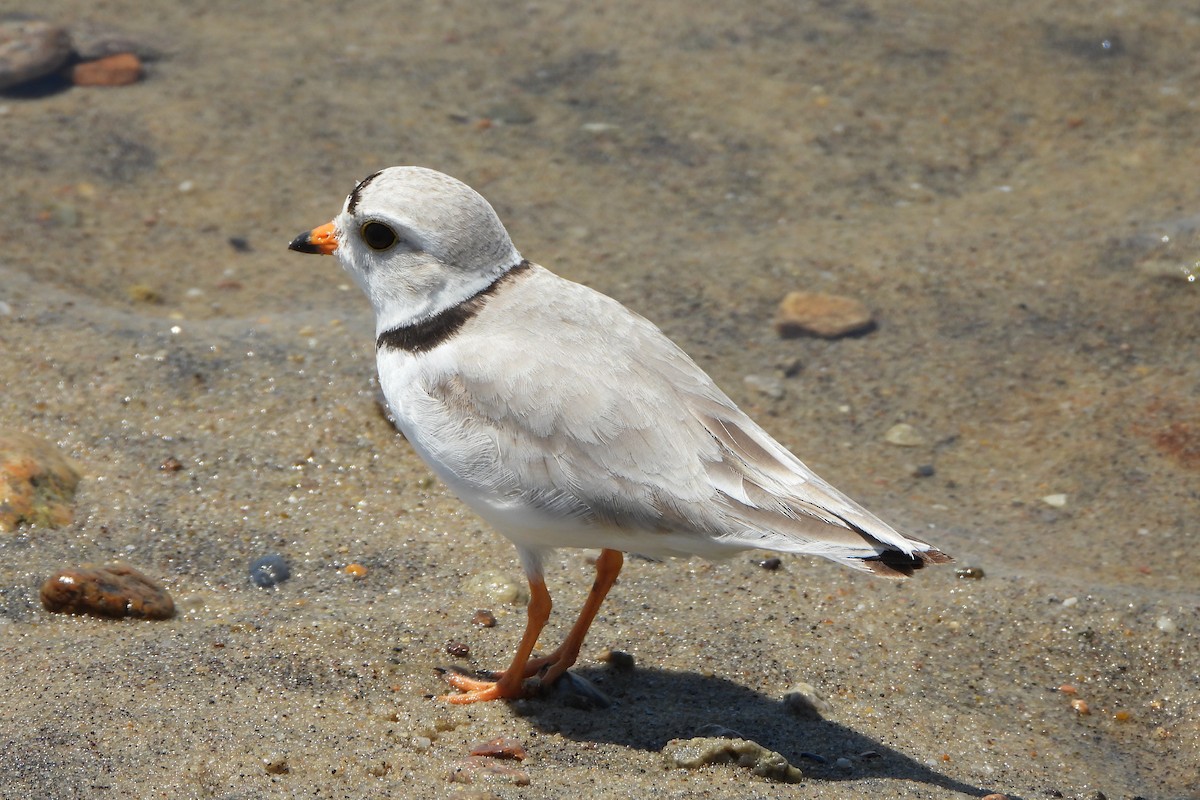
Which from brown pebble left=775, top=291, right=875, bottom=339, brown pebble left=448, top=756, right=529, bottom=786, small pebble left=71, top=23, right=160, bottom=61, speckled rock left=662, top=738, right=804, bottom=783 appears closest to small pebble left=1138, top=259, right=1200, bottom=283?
brown pebble left=775, top=291, right=875, bottom=339

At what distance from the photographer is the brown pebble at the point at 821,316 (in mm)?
7234

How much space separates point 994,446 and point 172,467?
4.12 meters

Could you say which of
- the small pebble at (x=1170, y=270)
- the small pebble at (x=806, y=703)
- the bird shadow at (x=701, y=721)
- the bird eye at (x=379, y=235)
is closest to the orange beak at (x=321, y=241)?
the bird eye at (x=379, y=235)

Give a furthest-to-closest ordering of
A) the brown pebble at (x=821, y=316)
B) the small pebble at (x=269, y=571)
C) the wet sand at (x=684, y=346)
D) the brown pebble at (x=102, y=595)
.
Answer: the brown pebble at (x=821, y=316), the small pebble at (x=269, y=571), the brown pebble at (x=102, y=595), the wet sand at (x=684, y=346)

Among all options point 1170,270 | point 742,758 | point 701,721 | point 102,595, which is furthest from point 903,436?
point 102,595

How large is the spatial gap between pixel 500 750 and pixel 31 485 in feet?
8.33

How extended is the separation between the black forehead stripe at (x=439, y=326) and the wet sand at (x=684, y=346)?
1141 mm

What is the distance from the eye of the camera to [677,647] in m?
4.90

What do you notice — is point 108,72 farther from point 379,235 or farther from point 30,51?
point 379,235

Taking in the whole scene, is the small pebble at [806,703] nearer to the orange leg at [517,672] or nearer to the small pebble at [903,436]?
the orange leg at [517,672]

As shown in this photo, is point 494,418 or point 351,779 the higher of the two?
point 494,418

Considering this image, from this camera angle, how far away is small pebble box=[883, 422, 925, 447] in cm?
645

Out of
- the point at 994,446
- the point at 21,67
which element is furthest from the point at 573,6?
the point at 994,446

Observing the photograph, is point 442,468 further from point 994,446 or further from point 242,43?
point 242,43
